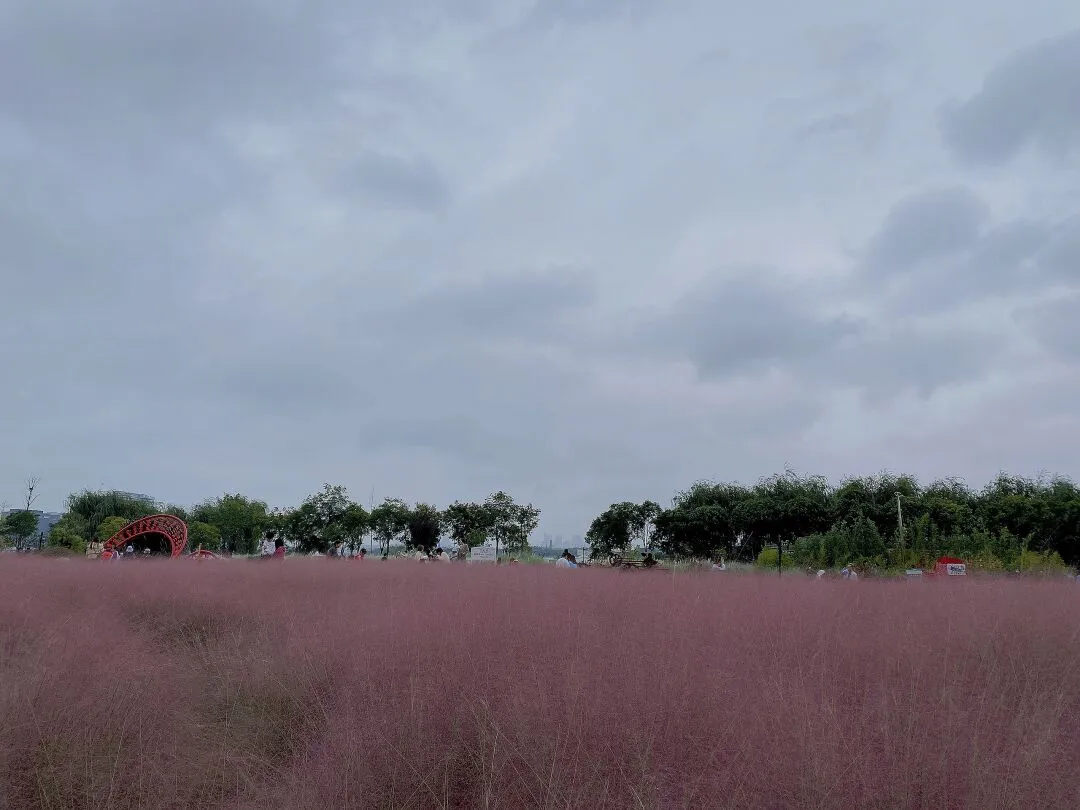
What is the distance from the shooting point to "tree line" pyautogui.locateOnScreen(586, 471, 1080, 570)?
1795 cm

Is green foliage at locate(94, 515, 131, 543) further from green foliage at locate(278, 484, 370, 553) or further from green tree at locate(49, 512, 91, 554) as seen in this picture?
green foliage at locate(278, 484, 370, 553)

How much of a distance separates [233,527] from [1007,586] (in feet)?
169

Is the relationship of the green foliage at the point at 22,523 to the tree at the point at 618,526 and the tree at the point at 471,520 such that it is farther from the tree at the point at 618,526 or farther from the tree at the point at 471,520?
the tree at the point at 618,526

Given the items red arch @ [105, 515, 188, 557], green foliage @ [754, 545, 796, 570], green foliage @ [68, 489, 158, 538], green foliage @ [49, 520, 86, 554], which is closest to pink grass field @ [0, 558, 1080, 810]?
red arch @ [105, 515, 188, 557]

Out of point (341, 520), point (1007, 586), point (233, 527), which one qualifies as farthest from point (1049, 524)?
point (233, 527)

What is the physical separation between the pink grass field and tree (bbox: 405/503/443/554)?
41.5 metres

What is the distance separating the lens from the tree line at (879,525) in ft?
58.9

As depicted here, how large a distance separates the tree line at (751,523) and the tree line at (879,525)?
2.3 inches

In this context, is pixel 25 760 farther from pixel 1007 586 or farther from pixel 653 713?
pixel 1007 586

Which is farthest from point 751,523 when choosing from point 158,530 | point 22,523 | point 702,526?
point 22,523

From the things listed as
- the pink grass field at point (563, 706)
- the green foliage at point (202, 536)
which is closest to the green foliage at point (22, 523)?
the green foliage at point (202, 536)

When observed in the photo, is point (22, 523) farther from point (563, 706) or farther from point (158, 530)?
point (563, 706)

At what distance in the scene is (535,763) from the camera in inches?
120

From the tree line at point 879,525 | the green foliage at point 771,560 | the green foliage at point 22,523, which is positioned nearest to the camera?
the tree line at point 879,525
